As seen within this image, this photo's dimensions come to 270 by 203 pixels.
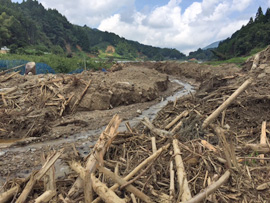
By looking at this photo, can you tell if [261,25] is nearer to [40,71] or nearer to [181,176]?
[40,71]

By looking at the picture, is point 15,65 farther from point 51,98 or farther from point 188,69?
point 188,69

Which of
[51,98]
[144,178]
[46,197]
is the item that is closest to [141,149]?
[144,178]

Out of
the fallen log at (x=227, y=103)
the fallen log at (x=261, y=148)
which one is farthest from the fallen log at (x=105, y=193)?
the fallen log at (x=227, y=103)

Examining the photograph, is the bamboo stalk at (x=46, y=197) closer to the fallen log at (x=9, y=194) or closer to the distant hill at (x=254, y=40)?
the fallen log at (x=9, y=194)

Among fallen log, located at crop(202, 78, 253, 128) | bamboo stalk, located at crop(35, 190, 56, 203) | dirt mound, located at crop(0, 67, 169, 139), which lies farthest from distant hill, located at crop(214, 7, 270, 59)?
bamboo stalk, located at crop(35, 190, 56, 203)

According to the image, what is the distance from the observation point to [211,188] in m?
2.64

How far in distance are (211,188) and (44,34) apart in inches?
3187

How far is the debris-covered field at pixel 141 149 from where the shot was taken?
2895 mm

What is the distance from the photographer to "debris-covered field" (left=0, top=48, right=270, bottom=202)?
9.50 feet

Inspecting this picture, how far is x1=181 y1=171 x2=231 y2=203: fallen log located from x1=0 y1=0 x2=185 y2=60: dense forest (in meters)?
41.9

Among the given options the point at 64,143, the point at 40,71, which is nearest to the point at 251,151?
the point at 64,143

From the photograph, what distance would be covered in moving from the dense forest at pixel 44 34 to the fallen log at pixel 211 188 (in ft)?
137

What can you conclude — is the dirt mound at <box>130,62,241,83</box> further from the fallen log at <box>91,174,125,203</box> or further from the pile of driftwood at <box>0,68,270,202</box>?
the fallen log at <box>91,174,125,203</box>

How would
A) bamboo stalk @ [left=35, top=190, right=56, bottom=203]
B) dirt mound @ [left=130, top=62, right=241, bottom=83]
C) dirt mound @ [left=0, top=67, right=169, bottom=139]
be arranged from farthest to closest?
dirt mound @ [left=130, top=62, right=241, bottom=83], dirt mound @ [left=0, top=67, right=169, bottom=139], bamboo stalk @ [left=35, top=190, right=56, bottom=203]
